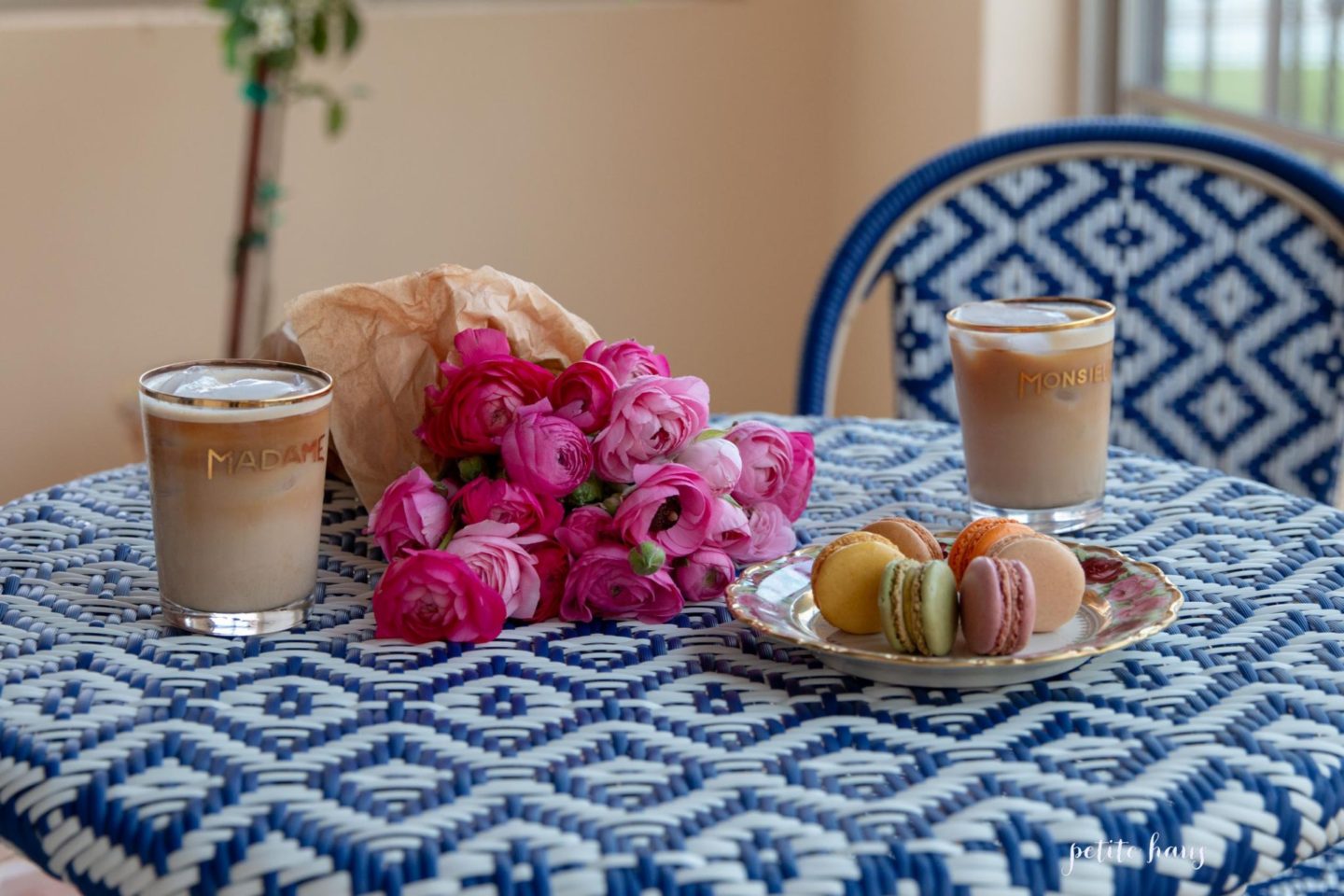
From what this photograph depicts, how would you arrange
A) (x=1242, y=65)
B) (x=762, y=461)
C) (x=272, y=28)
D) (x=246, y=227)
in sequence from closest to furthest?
1. (x=762, y=461)
2. (x=1242, y=65)
3. (x=272, y=28)
4. (x=246, y=227)

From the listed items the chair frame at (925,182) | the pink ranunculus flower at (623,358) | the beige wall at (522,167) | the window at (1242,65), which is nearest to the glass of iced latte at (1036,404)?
the pink ranunculus flower at (623,358)

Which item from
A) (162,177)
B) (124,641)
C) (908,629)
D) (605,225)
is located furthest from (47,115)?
(908,629)

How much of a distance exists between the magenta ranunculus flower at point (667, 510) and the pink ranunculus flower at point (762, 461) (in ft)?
0.18

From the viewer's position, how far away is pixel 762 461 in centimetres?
84

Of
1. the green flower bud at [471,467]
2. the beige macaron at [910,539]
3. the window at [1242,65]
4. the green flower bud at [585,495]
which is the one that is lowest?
the beige macaron at [910,539]

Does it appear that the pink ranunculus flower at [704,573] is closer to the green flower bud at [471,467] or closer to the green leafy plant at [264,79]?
the green flower bud at [471,467]

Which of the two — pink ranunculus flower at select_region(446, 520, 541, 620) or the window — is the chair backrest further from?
pink ranunculus flower at select_region(446, 520, 541, 620)

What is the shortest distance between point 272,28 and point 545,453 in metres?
2.03

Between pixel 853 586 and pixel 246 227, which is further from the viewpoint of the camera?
pixel 246 227

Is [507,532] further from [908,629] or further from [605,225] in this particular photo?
[605,225]

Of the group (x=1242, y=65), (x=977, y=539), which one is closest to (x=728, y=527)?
(x=977, y=539)

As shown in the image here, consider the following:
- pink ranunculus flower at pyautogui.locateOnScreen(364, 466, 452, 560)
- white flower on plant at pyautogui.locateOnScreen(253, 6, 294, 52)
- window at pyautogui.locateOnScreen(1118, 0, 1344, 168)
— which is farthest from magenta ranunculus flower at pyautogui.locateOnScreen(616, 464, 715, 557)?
white flower on plant at pyautogui.locateOnScreen(253, 6, 294, 52)

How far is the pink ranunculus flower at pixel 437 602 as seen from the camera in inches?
29.0

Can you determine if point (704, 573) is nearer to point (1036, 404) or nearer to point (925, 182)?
point (1036, 404)
